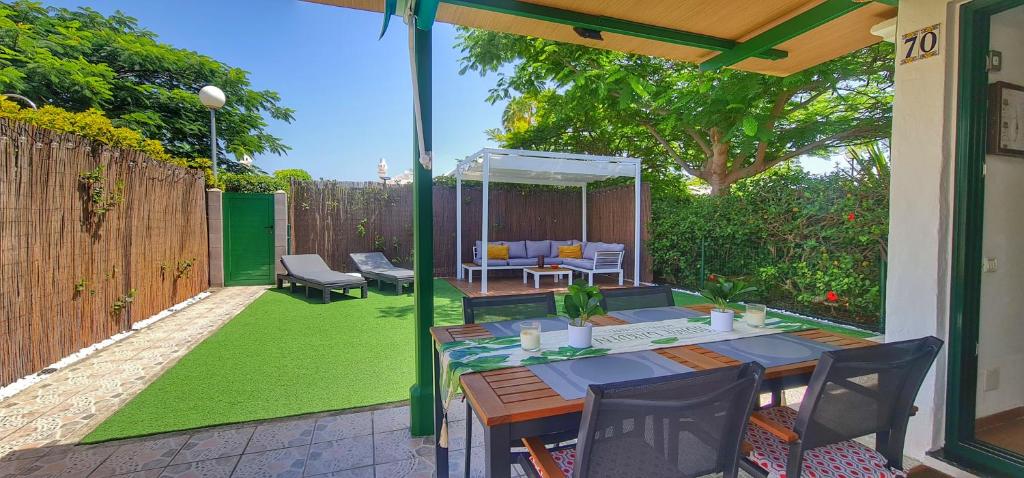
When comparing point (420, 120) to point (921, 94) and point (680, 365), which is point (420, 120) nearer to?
point (680, 365)

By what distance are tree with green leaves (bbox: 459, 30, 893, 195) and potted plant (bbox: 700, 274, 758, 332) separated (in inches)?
170

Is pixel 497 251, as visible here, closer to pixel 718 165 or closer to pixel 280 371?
pixel 718 165

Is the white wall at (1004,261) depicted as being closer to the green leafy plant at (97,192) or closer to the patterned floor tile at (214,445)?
the patterned floor tile at (214,445)

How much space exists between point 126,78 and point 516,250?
12502 millimetres

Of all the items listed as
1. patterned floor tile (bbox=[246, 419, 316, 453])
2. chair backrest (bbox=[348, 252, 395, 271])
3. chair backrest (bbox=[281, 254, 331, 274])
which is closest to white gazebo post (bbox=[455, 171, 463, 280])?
chair backrest (bbox=[348, 252, 395, 271])

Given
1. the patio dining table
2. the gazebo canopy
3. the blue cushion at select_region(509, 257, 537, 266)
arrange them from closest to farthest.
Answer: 1. the patio dining table
2. the gazebo canopy
3. the blue cushion at select_region(509, 257, 537, 266)

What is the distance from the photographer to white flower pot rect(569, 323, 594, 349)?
173 cm

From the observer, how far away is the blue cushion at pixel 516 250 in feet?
31.5

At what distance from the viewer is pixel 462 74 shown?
834cm

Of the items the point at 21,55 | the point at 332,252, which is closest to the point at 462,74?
the point at 332,252

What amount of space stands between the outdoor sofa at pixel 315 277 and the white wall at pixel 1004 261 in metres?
6.77

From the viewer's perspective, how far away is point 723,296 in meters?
2.08

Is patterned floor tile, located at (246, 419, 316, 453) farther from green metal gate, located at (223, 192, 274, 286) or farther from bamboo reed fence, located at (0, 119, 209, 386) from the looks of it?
green metal gate, located at (223, 192, 274, 286)

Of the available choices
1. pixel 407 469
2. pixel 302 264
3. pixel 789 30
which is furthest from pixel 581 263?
pixel 407 469
